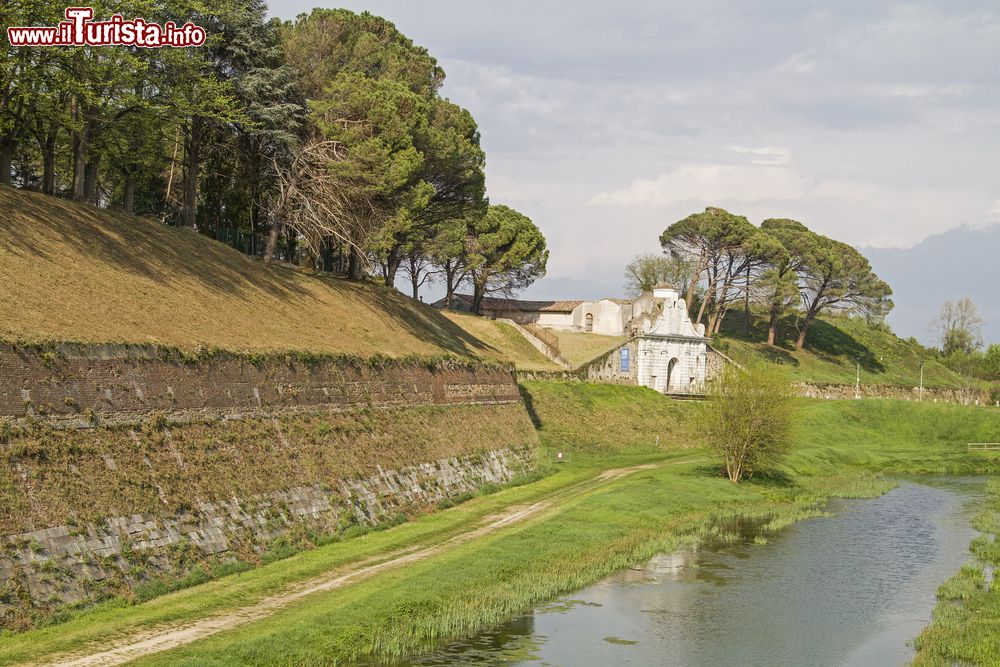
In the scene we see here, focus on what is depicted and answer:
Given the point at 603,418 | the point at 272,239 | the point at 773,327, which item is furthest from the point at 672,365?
the point at 272,239

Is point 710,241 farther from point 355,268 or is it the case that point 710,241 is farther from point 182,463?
point 182,463

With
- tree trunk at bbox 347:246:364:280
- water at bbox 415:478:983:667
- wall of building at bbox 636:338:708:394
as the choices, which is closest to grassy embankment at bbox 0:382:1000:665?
water at bbox 415:478:983:667

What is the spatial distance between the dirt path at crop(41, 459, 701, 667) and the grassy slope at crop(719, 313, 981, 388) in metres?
71.1

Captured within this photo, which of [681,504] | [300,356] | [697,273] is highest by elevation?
[697,273]

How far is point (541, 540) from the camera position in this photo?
35.4m

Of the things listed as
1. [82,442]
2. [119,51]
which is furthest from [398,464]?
[119,51]

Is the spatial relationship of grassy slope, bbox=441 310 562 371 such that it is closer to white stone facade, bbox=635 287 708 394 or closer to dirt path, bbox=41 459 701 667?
white stone facade, bbox=635 287 708 394

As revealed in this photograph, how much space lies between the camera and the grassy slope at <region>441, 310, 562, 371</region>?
76.4 m

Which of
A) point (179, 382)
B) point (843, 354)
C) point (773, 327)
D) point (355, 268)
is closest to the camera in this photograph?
point (179, 382)

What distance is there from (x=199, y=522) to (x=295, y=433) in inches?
302

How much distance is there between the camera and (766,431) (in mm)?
55719

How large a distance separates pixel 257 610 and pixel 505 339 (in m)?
57.5

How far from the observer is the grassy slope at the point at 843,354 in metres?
108

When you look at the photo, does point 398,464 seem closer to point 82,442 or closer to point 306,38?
point 82,442
